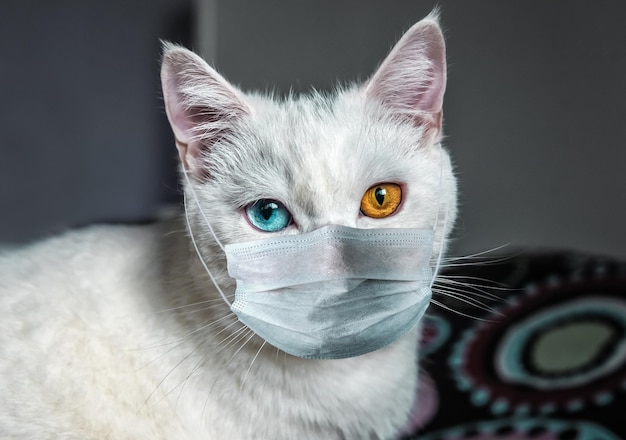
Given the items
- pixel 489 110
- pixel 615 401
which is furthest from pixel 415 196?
pixel 489 110

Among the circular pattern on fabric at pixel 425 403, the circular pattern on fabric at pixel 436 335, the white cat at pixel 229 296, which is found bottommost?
the circular pattern on fabric at pixel 425 403

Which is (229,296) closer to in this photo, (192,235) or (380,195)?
(192,235)

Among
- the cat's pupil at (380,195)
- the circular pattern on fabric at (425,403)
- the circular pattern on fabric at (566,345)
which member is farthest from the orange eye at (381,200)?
the circular pattern on fabric at (566,345)

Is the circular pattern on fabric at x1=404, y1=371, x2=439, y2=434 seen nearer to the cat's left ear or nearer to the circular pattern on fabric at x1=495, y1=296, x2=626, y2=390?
the circular pattern on fabric at x1=495, y1=296, x2=626, y2=390

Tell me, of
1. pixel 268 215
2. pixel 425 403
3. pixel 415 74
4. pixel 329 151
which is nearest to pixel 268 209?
pixel 268 215

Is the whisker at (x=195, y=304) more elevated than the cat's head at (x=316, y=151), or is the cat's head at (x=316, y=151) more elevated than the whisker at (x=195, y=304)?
the cat's head at (x=316, y=151)

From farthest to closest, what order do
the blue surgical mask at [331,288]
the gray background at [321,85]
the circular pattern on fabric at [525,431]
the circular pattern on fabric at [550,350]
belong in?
the gray background at [321,85], the circular pattern on fabric at [550,350], the circular pattern on fabric at [525,431], the blue surgical mask at [331,288]

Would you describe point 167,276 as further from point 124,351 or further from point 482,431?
point 482,431

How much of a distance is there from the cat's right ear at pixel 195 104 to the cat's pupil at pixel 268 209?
118 millimetres

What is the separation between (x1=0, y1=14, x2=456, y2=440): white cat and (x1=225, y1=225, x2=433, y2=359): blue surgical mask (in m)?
0.03

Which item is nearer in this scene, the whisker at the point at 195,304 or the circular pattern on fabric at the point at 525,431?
the whisker at the point at 195,304

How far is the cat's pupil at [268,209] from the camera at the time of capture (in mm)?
859

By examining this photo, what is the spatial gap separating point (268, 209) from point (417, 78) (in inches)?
10.6

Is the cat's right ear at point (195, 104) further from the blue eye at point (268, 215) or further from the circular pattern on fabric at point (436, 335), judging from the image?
the circular pattern on fabric at point (436, 335)
